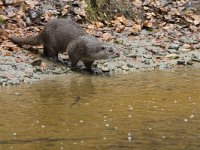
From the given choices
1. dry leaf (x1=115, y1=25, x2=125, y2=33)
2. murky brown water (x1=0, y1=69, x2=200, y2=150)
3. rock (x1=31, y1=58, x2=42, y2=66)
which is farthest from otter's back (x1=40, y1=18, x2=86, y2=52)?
dry leaf (x1=115, y1=25, x2=125, y2=33)

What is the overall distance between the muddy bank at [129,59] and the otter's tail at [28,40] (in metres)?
0.15

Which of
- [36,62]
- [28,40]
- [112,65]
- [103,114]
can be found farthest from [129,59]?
[103,114]

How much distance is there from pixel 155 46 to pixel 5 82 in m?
3.77

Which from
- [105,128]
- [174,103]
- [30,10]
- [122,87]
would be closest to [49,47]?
[30,10]

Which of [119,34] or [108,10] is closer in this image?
[119,34]

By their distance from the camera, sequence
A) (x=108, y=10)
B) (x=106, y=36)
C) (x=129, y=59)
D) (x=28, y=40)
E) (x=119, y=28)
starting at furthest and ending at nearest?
(x=108, y=10) < (x=119, y=28) < (x=106, y=36) < (x=129, y=59) < (x=28, y=40)

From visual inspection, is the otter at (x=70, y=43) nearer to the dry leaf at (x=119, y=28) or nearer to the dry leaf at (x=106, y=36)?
the dry leaf at (x=106, y=36)

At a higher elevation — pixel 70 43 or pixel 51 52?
pixel 70 43

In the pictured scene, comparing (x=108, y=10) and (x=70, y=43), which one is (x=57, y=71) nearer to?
(x=70, y=43)

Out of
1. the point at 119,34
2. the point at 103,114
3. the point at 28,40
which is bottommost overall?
the point at 119,34

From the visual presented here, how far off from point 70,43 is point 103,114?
3784 millimetres

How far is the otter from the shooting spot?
9.07 metres

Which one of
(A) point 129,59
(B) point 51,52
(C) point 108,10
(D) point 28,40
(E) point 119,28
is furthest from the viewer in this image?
(C) point 108,10

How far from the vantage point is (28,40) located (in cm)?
954
